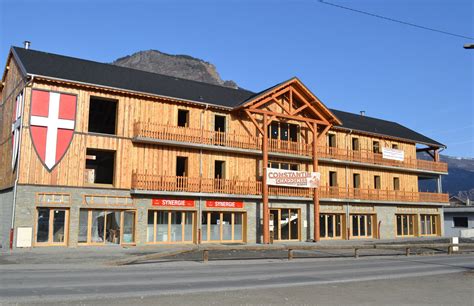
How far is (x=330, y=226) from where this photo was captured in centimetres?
3575

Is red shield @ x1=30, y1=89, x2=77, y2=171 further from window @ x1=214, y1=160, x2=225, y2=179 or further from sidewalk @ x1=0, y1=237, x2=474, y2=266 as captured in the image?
window @ x1=214, y1=160, x2=225, y2=179

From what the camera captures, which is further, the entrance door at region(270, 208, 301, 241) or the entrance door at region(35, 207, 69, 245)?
the entrance door at region(270, 208, 301, 241)

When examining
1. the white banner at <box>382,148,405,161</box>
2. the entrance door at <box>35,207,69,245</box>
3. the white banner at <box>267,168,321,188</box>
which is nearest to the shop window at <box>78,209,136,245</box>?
the entrance door at <box>35,207,69,245</box>

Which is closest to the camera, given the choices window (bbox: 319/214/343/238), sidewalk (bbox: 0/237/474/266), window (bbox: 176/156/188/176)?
sidewalk (bbox: 0/237/474/266)

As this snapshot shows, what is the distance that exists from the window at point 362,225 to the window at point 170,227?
15.2 metres

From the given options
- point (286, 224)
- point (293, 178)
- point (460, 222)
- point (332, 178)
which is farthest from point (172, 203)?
point (460, 222)

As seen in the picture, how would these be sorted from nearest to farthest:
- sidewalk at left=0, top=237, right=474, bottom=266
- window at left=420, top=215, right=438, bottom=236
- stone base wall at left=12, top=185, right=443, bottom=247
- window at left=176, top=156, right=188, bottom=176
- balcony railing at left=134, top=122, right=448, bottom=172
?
sidewalk at left=0, top=237, right=474, bottom=266
stone base wall at left=12, top=185, right=443, bottom=247
balcony railing at left=134, top=122, right=448, bottom=172
window at left=176, top=156, right=188, bottom=176
window at left=420, top=215, right=438, bottom=236

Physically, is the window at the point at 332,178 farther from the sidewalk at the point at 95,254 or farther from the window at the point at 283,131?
the sidewalk at the point at 95,254

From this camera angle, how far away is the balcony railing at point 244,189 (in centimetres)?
2691

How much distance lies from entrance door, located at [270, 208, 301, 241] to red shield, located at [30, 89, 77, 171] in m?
15.1

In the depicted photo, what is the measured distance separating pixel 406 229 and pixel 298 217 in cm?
1376

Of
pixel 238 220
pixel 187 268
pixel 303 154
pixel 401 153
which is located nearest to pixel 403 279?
pixel 187 268

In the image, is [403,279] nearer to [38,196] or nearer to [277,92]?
[38,196]

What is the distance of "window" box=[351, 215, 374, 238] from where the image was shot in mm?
37253
